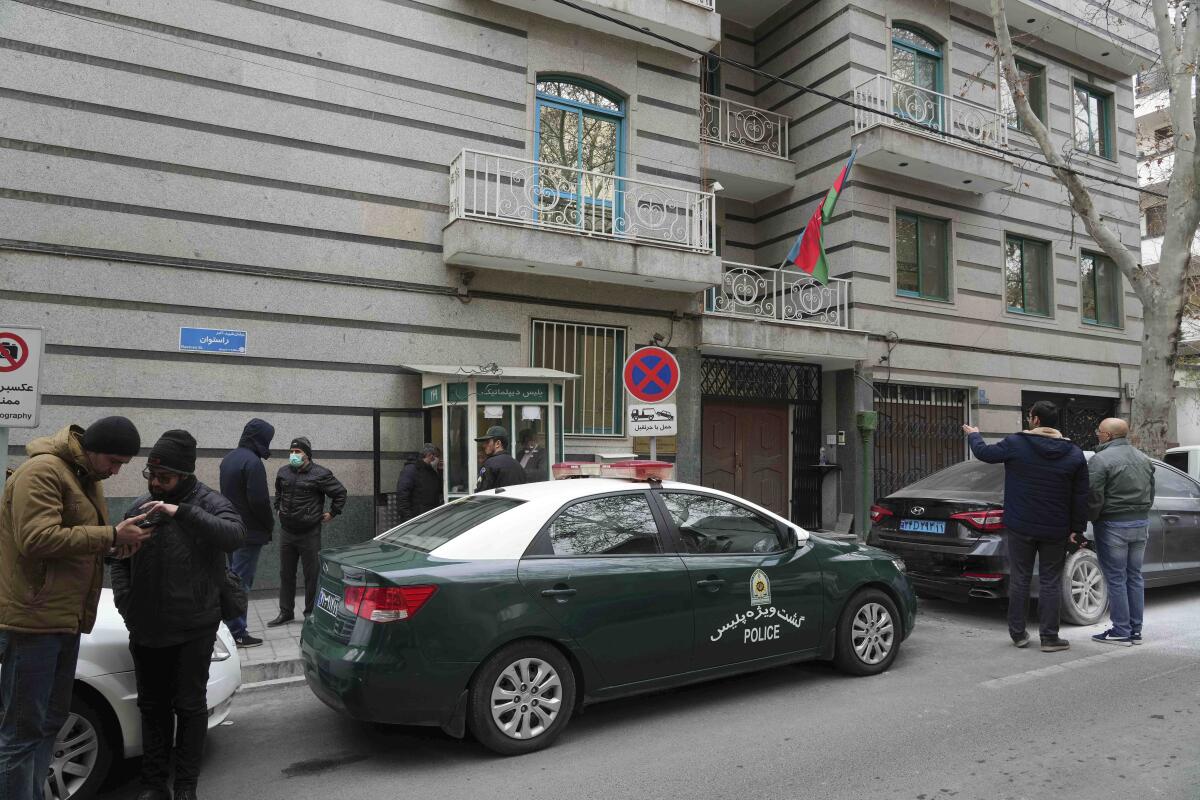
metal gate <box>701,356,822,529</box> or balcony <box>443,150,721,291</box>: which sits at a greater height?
balcony <box>443,150,721,291</box>

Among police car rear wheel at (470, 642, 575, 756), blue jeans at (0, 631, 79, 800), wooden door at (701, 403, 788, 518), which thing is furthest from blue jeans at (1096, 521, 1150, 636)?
blue jeans at (0, 631, 79, 800)

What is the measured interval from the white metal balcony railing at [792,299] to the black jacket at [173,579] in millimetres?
9903

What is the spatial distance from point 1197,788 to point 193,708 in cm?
488

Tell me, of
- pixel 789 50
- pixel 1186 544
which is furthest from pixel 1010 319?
pixel 1186 544

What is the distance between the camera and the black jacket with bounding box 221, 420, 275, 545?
23.6 feet

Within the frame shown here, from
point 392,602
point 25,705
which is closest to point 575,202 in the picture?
point 392,602

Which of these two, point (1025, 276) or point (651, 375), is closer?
point (651, 375)

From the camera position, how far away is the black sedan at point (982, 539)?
24.1 ft

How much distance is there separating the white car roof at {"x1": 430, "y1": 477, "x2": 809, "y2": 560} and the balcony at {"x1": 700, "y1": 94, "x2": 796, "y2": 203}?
32.4 feet

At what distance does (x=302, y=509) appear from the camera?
759cm

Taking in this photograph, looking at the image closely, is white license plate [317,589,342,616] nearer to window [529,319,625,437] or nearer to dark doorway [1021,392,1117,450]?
window [529,319,625,437]

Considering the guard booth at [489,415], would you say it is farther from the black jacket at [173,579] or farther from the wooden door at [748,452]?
the black jacket at [173,579]

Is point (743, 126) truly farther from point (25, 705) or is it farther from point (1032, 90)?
point (25, 705)

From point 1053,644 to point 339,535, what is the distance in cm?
762
